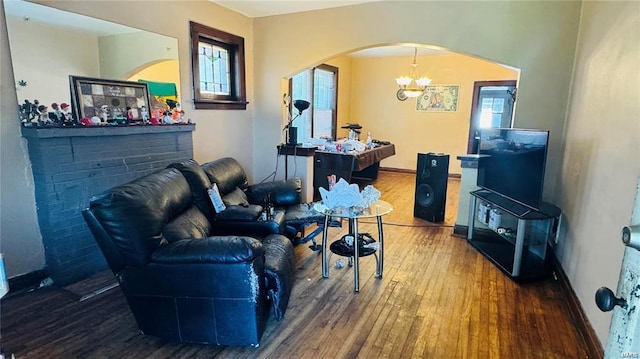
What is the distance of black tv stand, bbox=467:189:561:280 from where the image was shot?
282cm

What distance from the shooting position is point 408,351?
2.00 meters

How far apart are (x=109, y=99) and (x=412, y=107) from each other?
6067 millimetres

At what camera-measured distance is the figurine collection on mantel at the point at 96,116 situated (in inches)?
94.8

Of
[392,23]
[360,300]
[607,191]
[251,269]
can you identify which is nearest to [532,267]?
[607,191]

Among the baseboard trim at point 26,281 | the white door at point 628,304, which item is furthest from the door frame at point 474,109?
the baseboard trim at point 26,281

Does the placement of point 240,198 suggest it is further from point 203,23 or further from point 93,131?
point 203,23

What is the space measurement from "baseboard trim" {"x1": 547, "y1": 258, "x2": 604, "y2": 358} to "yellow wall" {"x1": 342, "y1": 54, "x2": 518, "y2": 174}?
4692 mm

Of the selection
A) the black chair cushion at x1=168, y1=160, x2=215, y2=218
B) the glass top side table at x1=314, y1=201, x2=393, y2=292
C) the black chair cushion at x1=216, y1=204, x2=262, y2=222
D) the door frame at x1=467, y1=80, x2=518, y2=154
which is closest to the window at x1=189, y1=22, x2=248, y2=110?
the black chair cushion at x1=168, y1=160, x2=215, y2=218

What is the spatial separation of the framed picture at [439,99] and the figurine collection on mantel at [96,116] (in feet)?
17.7

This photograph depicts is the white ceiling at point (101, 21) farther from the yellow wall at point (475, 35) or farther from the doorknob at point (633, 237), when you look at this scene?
the doorknob at point (633, 237)

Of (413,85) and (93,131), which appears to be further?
(413,85)

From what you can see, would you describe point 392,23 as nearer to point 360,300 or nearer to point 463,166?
point 463,166

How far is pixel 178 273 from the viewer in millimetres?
1840

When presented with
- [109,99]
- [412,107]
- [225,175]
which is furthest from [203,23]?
[412,107]
